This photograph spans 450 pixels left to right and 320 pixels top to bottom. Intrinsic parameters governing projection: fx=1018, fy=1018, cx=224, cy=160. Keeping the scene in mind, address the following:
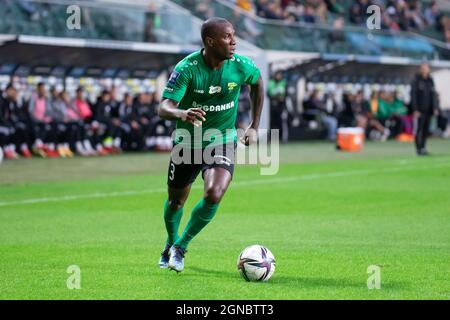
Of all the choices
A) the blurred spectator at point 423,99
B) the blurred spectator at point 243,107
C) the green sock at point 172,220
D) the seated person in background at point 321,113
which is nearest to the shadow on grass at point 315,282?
the green sock at point 172,220

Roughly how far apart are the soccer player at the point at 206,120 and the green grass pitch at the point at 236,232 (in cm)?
52

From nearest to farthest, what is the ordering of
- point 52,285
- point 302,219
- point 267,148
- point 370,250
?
1. point 52,285
2. point 370,250
3. point 302,219
4. point 267,148

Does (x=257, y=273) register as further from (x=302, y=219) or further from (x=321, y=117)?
(x=321, y=117)

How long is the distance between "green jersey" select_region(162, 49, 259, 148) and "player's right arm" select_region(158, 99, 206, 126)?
0.09 meters

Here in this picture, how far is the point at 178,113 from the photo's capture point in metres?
9.38

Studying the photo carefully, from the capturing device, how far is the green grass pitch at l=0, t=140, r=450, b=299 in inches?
355

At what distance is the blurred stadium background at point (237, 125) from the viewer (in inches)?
414

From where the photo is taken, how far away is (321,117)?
3806 cm

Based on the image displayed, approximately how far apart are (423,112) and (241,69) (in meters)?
18.5

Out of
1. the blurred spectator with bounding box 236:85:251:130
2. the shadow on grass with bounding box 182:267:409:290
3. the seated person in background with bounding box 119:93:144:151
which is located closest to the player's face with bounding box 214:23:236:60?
the shadow on grass with bounding box 182:267:409:290

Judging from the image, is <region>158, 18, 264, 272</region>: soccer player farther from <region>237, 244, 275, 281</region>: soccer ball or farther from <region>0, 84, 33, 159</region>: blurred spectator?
<region>0, 84, 33, 159</region>: blurred spectator

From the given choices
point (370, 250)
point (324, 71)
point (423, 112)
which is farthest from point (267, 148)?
point (370, 250)

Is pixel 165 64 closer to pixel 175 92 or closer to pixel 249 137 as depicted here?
pixel 249 137
